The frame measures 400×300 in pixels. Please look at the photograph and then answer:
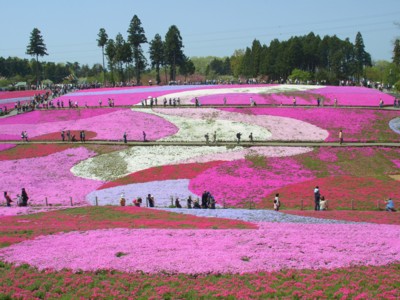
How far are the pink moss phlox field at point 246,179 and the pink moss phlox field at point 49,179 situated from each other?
1091 cm

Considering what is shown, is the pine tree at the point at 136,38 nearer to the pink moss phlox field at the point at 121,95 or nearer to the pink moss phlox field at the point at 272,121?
the pink moss phlox field at the point at 121,95

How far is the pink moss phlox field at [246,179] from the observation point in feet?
128

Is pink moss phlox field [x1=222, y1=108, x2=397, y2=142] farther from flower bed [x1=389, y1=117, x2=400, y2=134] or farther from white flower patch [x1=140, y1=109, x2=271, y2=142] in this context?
white flower patch [x1=140, y1=109, x2=271, y2=142]

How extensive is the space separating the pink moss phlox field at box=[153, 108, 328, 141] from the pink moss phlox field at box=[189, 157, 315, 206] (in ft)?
33.6

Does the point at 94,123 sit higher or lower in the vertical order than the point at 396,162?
higher

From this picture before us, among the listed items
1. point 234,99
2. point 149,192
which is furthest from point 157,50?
point 149,192

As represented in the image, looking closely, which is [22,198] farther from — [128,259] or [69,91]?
[69,91]

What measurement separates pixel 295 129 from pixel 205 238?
39468 millimetres

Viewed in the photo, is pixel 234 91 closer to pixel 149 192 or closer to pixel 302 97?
pixel 302 97

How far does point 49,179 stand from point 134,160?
9265mm

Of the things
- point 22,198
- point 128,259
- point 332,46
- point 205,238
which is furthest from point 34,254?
point 332,46

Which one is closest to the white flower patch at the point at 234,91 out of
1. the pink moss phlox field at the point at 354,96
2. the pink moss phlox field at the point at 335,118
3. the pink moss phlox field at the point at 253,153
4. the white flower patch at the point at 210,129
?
the pink moss phlox field at the point at 354,96

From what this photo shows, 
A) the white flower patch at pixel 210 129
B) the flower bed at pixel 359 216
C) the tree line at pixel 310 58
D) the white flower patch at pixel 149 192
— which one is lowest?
the white flower patch at pixel 149 192

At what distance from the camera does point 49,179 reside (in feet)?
152
